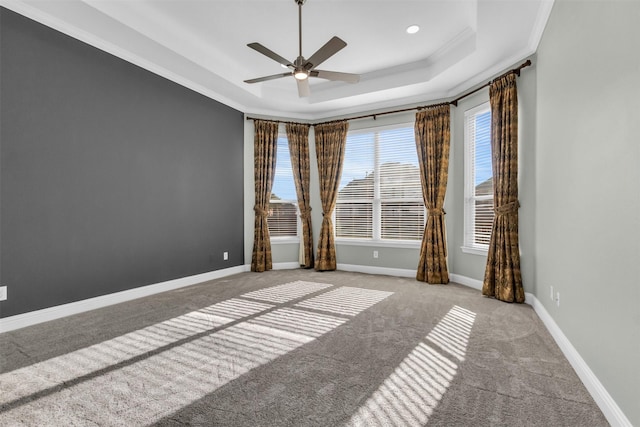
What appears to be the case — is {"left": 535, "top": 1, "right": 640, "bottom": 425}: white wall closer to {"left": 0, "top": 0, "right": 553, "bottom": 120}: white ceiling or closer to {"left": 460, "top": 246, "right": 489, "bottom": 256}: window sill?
{"left": 0, "top": 0, "right": 553, "bottom": 120}: white ceiling

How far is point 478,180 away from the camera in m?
4.46

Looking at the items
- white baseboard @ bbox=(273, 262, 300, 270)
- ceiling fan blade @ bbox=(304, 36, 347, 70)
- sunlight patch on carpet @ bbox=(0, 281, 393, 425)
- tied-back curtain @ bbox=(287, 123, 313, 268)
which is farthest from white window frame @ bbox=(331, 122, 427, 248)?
ceiling fan blade @ bbox=(304, 36, 347, 70)

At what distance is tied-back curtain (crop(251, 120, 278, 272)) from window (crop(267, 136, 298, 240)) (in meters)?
0.22

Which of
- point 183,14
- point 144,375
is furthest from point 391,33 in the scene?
point 144,375

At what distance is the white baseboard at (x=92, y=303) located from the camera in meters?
2.83

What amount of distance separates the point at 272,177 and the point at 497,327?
13.4ft

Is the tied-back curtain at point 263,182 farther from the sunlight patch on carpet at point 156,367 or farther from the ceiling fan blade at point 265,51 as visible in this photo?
the ceiling fan blade at point 265,51

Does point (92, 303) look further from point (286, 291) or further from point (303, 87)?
point (303, 87)

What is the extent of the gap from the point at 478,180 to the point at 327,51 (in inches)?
112

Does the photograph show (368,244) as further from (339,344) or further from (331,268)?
(339,344)

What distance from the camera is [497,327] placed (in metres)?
2.89

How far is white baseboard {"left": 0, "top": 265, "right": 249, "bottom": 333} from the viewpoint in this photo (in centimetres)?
283

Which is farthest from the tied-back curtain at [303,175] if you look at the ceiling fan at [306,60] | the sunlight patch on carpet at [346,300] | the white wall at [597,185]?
the white wall at [597,185]

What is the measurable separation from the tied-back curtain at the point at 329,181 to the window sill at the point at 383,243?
0.22 metres
